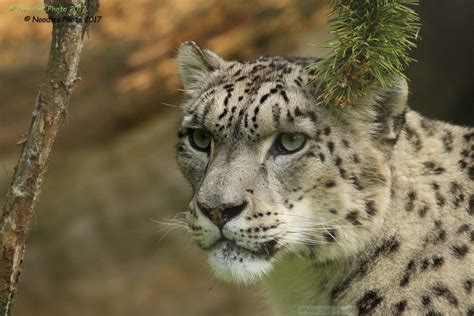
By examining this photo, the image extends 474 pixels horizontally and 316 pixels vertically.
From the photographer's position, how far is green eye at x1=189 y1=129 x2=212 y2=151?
548 cm

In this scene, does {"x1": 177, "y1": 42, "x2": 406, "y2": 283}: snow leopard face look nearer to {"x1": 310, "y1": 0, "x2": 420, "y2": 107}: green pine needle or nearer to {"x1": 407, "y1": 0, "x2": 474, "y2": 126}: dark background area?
{"x1": 310, "y1": 0, "x2": 420, "y2": 107}: green pine needle

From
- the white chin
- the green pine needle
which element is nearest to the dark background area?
the green pine needle

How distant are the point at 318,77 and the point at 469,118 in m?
5.55

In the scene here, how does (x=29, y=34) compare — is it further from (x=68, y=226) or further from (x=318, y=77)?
(x=318, y=77)

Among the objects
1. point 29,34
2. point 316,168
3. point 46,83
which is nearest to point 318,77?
point 316,168

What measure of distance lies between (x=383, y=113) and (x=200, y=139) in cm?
117

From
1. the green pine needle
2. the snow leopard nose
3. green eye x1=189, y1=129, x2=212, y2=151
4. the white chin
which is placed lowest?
the white chin

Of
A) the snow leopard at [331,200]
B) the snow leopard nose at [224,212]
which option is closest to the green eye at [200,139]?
the snow leopard at [331,200]

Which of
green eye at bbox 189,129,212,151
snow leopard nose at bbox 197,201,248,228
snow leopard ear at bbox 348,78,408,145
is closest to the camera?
snow leopard nose at bbox 197,201,248,228

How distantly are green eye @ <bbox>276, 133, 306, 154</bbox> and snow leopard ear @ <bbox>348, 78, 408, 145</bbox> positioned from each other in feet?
1.14

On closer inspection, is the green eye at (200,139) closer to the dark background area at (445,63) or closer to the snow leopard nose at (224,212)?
the snow leopard nose at (224,212)

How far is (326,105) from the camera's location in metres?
5.17

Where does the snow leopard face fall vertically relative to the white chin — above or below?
above

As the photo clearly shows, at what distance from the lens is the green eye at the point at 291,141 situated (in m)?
5.16
